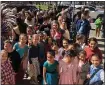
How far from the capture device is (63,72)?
18.7 feet

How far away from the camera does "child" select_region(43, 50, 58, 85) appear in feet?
18.8

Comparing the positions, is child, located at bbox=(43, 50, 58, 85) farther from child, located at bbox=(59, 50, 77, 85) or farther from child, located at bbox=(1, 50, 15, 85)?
child, located at bbox=(1, 50, 15, 85)

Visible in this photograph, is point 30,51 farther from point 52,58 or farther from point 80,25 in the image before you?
point 80,25

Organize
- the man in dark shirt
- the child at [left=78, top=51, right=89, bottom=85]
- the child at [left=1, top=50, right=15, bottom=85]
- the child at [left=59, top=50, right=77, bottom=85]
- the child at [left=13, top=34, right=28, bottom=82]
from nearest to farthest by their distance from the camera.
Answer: the child at [left=1, top=50, right=15, bottom=85] < the child at [left=59, top=50, right=77, bottom=85] < the child at [left=78, top=51, right=89, bottom=85] < the man in dark shirt < the child at [left=13, top=34, right=28, bottom=82]

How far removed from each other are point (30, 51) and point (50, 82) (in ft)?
3.58

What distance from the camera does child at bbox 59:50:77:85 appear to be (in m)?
5.66

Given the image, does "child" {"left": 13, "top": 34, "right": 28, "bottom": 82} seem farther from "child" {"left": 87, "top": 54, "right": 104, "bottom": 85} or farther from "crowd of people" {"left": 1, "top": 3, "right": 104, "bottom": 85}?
"child" {"left": 87, "top": 54, "right": 104, "bottom": 85}

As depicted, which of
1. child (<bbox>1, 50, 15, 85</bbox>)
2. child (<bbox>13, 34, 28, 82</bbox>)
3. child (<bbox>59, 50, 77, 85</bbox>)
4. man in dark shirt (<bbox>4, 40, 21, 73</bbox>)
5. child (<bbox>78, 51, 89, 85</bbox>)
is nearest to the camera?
child (<bbox>1, 50, 15, 85</bbox>)

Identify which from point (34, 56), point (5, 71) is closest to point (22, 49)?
point (34, 56)

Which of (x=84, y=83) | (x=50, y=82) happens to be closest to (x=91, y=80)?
(x=84, y=83)

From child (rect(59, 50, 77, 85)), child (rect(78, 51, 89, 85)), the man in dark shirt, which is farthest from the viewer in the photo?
the man in dark shirt

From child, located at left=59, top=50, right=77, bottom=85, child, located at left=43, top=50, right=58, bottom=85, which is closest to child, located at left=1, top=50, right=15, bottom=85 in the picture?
child, located at left=43, top=50, right=58, bottom=85

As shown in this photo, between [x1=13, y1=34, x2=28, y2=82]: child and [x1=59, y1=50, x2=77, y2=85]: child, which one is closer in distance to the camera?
[x1=59, y1=50, x2=77, y2=85]: child

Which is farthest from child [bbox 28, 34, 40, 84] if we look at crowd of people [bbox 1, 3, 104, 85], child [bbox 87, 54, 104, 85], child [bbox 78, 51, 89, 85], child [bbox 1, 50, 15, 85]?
child [bbox 87, 54, 104, 85]
